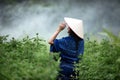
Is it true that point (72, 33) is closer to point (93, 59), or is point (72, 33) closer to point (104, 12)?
point (93, 59)

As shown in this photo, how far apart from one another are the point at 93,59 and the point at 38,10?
1727 centimetres

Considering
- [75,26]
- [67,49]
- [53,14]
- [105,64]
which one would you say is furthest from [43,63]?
[53,14]

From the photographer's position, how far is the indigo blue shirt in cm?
485

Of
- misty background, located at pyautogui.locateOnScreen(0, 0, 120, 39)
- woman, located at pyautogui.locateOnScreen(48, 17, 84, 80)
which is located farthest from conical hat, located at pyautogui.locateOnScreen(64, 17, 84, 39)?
misty background, located at pyautogui.locateOnScreen(0, 0, 120, 39)

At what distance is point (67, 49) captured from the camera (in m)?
4.87

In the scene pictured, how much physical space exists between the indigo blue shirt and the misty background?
1250 centimetres

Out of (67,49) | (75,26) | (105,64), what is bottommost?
(105,64)

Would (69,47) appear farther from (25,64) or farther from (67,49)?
(25,64)

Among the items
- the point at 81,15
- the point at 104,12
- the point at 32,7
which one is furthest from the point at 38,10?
the point at 104,12

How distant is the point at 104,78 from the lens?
4172 millimetres

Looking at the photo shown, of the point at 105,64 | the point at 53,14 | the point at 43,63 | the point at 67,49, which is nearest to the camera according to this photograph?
the point at 43,63

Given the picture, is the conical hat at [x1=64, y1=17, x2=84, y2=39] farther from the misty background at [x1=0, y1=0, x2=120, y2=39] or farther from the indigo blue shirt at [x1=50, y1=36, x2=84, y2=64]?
the misty background at [x1=0, y1=0, x2=120, y2=39]

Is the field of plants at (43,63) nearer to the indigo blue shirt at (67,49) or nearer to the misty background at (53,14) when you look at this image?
the indigo blue shirt at (67,49)

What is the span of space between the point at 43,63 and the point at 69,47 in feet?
3.83
